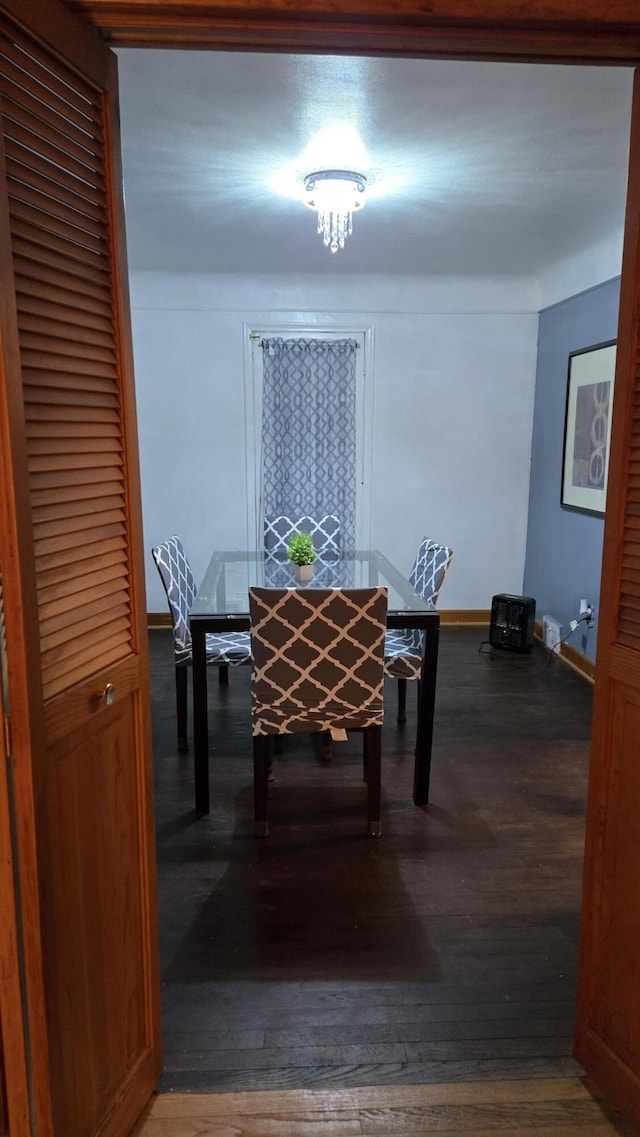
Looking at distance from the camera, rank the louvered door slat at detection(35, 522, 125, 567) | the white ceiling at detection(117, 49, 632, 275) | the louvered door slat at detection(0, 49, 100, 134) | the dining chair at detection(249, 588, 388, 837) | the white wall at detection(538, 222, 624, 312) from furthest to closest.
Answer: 1. the white wall at detection(538, 222, 624, 312)
2. the dining chair at detection(249, 588, 388, 837)
3. the white ceiling at detection(117, 49, 632, 275)
4. the louvered door slat at detection(35, 522, 125, 567)
5. the louvered door slat at detection(0, 49, 100, 134)

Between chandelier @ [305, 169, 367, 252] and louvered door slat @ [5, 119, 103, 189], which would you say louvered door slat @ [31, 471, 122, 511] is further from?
chandelier @ [305, 169, 367, 252]

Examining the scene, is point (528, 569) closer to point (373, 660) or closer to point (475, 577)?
point (475, 577)

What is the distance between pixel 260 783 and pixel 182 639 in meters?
0.90

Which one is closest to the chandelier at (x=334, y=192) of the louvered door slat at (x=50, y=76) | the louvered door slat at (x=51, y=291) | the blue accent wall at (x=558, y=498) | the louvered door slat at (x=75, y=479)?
the blue accent wall at (x=558, y=498)

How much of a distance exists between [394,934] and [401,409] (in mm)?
3769

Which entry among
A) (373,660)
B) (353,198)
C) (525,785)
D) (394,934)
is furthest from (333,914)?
(353,198)

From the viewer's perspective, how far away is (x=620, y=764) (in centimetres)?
151

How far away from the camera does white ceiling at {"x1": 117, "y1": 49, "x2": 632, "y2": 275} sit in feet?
6.95

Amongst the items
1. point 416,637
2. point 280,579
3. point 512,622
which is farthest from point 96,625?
point 512,622

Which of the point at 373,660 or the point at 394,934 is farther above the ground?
the point at 373,660

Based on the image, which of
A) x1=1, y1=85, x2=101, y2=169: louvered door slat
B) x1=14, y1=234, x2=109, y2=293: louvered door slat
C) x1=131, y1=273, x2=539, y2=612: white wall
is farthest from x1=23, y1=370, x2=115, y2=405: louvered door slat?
x1=131, y1=273, x2=539, y2=612: white wall

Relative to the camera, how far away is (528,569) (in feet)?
17.4

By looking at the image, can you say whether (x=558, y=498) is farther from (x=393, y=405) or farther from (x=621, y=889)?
(x=621, y=889)

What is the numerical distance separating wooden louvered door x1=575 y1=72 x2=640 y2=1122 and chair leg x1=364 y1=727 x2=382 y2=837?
1.05 metres
